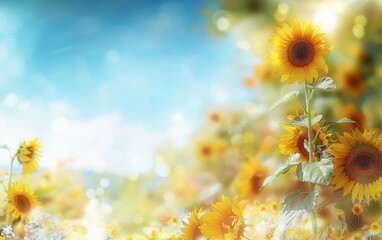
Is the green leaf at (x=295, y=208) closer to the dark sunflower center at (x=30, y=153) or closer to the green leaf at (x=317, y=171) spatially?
the green leaf at (x=317, y=171)

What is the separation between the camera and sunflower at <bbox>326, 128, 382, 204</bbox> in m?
0.80

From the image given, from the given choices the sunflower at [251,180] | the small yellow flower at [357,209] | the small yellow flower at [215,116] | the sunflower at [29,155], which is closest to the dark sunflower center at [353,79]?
the small yellow flower at [215,116]

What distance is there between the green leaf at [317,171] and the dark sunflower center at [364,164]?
5 cm

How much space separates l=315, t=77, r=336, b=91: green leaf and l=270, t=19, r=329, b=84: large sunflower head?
1cm

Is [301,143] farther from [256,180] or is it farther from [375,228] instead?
[256,180]

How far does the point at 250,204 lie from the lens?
3.80ft

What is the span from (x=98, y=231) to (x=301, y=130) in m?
0.38

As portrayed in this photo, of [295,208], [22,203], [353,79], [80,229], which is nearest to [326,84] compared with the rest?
[295,208]

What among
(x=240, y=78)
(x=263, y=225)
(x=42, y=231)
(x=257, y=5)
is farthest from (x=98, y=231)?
(x=257, y=5)

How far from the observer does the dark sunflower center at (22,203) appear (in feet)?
3.24

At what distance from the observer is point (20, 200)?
992 mm

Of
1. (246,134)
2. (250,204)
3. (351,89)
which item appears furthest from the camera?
(246,134)

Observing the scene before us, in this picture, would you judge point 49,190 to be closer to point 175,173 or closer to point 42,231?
point 175,173

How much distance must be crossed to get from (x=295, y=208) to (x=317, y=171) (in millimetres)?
73
